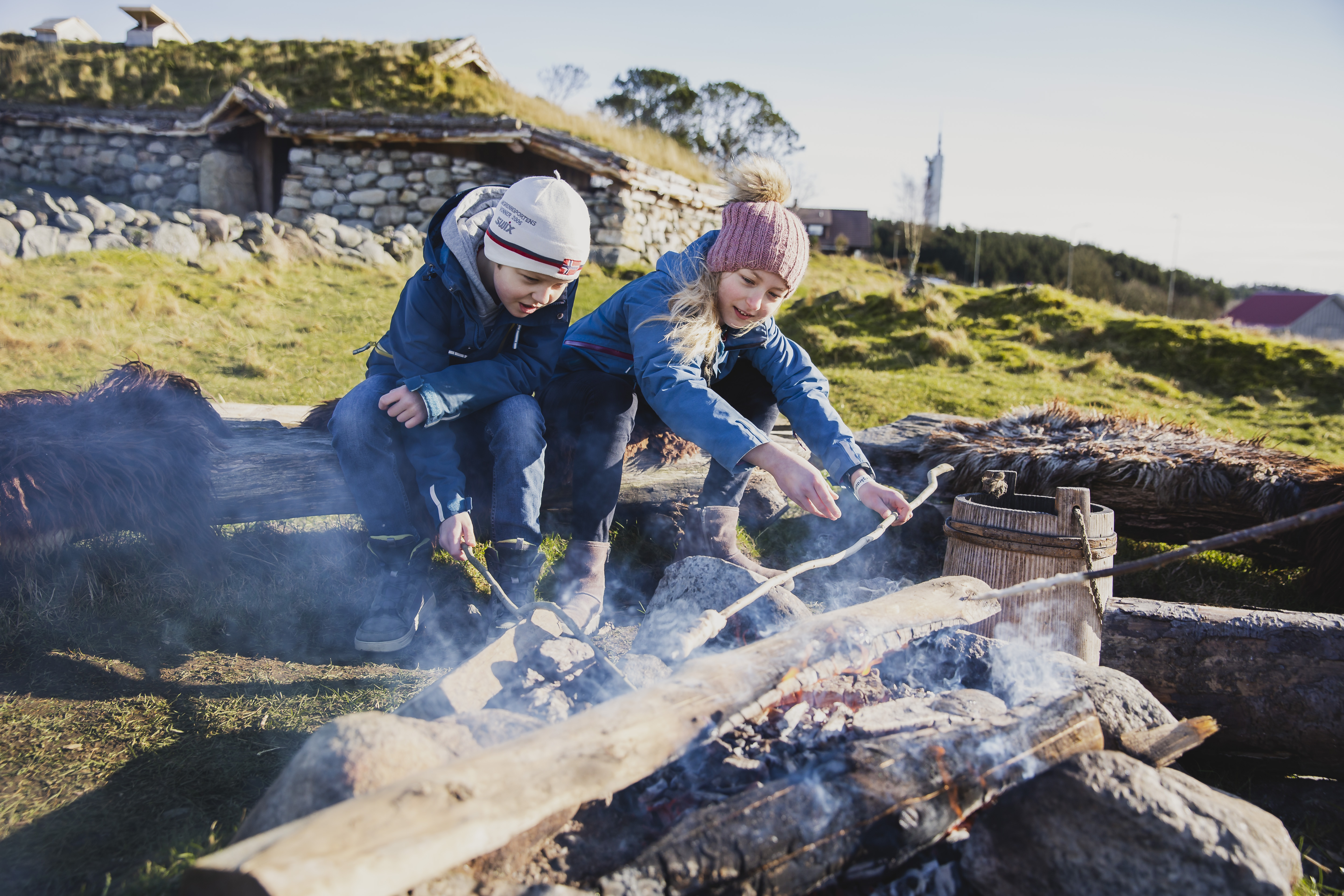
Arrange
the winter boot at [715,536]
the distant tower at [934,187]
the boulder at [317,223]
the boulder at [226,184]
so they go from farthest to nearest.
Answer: the distant tower at [934,187] → the boulder at [226,184] → the boulder at [317,223] → the winter boot at [715,536]

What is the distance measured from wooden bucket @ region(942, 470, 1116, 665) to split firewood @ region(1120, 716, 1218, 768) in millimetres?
535

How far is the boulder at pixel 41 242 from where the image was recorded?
7.62 m

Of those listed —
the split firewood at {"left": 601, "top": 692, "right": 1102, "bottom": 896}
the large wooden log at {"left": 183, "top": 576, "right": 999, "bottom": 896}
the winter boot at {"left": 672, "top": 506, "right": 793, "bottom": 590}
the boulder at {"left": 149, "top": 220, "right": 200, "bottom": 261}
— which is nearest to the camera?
the large wooden log at {"left": 183, "top": 576, "right": 999, "bottom": 896}

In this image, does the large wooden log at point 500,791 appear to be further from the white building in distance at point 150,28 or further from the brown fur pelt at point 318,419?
the white building in distance at point 150,28

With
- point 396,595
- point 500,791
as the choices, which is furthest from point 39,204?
point 500,791

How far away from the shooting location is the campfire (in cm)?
109

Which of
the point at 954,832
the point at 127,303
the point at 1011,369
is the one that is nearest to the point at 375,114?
the point at 127,303

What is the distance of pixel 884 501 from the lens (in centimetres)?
231

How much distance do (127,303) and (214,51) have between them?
11.7 meters

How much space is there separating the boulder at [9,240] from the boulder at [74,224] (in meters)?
0.76

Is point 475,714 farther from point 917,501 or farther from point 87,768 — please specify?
point 917,501

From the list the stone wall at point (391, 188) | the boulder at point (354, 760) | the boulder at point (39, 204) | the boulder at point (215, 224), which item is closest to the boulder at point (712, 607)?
the boulder at point (354, 760)

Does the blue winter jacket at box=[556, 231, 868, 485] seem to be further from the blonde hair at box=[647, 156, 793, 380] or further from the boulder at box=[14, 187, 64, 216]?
the boulder at box=[14, 187, 64, 216]

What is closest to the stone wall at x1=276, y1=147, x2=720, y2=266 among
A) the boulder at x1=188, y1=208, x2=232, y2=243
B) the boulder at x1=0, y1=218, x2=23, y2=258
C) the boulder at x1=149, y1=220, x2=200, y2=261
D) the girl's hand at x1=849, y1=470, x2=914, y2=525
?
the boulder at x1=188, y1=208, x2=232, y2=243
